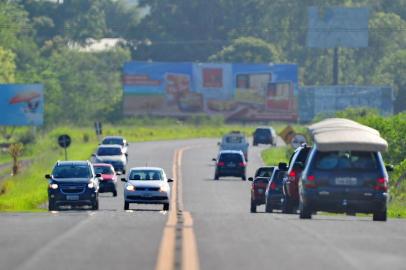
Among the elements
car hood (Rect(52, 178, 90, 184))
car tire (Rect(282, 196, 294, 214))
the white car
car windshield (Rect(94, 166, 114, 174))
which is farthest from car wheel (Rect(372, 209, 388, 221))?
car windshield (Rect(94, 166, 114, 174))

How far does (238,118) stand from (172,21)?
44.5m

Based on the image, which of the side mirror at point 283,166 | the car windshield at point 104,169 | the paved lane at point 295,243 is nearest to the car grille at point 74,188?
the side mirror at point 283,166

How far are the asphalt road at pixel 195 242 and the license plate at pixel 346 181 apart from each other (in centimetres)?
138

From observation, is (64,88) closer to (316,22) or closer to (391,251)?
(316,22)

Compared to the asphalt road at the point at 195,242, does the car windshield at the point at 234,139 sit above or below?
below

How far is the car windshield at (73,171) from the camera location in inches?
1533

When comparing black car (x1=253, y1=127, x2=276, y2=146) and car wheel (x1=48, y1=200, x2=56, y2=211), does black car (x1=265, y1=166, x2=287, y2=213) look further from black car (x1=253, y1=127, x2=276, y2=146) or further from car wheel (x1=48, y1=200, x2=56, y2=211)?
black car (x1=253, y1=127, x2=276, y2=146)

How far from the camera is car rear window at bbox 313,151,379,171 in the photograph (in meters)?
28.4

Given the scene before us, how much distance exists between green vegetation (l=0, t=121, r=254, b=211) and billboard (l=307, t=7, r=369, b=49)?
50.8 ft

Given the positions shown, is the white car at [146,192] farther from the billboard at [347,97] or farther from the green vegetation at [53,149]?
the billboard at [347,97]

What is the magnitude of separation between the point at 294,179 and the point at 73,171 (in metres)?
9.36

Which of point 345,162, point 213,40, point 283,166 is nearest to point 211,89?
point 213,40

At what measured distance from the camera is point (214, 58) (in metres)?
177

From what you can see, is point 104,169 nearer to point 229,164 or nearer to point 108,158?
point 229,164
